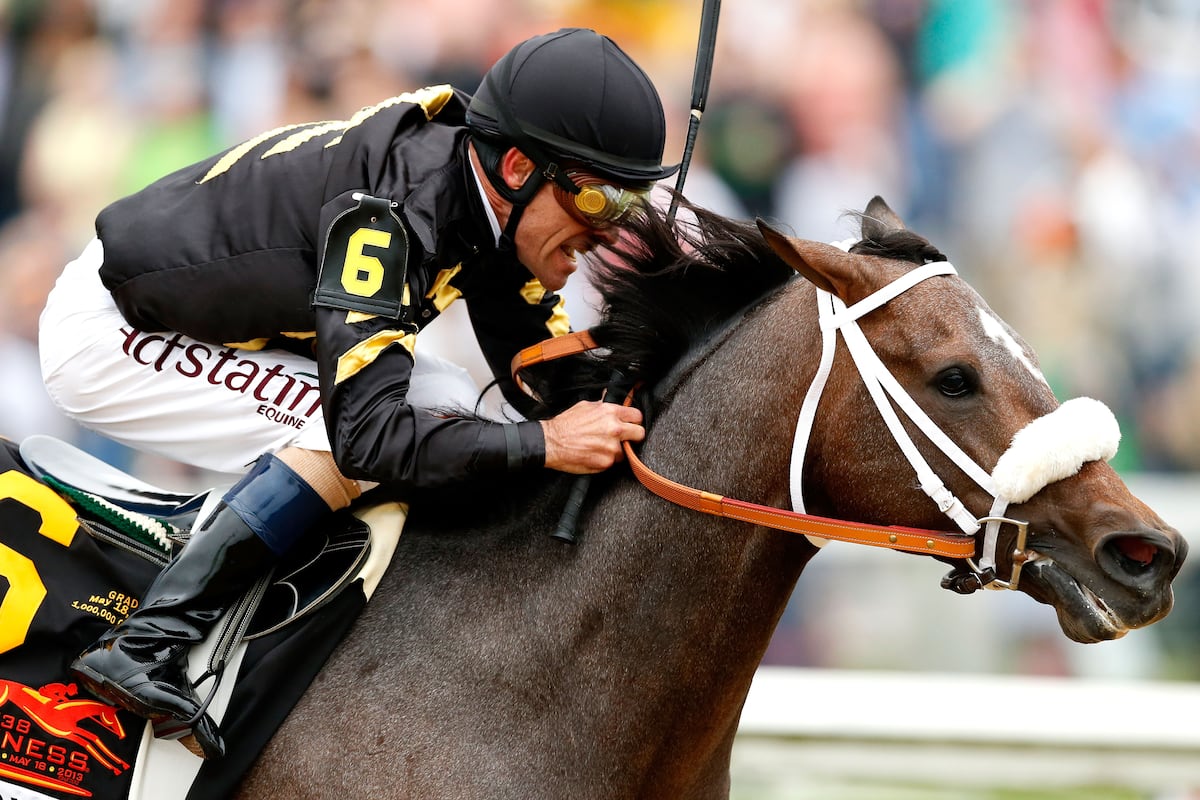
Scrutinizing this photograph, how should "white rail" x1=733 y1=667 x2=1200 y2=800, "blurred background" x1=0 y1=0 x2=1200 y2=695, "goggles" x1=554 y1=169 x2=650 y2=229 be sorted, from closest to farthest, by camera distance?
"goggles" x1=554 y1=169 x2=650 y2=229 < "white rail" x1=733 y1=667 x2=1200 y2=800 < "blurred background" x1=0 y1=0 x2=1200 y2=695

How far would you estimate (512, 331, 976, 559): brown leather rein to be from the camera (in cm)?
262

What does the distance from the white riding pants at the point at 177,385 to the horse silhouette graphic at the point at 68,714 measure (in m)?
0.62

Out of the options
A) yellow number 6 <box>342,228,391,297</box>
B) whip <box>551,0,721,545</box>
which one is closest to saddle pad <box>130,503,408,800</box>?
whip <box>551,0,721,545</box>

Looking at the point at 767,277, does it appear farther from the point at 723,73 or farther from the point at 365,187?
the point at 723,73

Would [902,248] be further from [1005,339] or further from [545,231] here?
[545,231]

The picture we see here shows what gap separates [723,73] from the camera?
26.1 ft

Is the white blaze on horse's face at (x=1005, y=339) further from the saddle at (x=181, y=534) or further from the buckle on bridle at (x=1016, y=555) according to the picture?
the saddle at (x=181, y=534)

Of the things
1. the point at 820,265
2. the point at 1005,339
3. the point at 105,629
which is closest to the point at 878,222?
the point at 820,265

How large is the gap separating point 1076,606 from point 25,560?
219 cm

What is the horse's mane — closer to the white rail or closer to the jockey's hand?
the jockey's hand

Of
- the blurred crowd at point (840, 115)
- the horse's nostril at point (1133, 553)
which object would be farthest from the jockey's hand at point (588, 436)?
the blurred crowd at point (840, 115)

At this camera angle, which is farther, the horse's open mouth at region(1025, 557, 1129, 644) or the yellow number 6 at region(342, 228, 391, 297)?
the yellow number 6 at region(342, 228, 391, 297)

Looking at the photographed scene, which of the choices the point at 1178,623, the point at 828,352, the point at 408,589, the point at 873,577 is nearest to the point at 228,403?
the point at 408,589

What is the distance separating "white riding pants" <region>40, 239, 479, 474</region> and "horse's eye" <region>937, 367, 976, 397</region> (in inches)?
44.3
